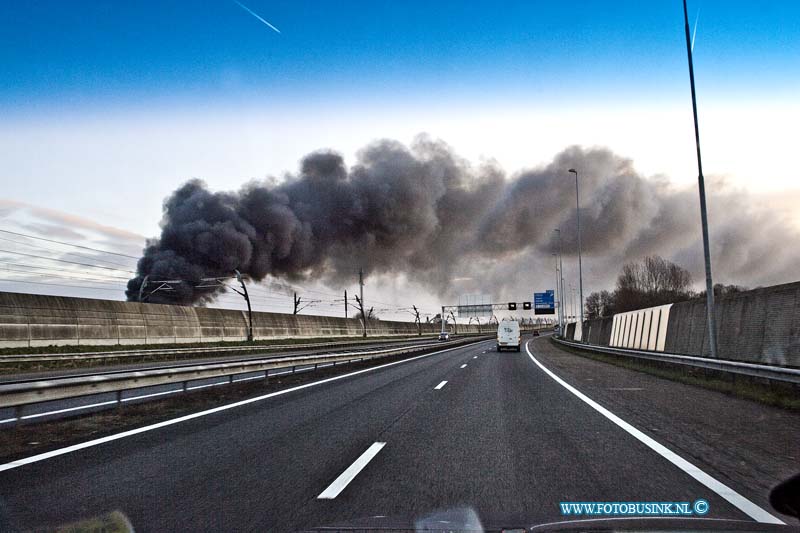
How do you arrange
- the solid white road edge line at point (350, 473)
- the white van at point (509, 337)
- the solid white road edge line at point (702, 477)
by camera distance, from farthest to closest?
the white van at point (509, 337), the solid white road edge line at point (350, 473), the solid white road edge line at point (702, 477)

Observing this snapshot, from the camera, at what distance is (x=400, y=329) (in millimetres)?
95062

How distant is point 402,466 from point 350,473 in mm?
605

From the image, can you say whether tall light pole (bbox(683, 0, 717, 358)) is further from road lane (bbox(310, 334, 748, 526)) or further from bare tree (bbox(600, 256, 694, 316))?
bare tree (bbox(600, 256, 694, 316))

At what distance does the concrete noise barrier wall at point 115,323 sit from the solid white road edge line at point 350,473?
87.3 feet

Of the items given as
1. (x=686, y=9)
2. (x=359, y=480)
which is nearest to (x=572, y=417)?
(x=359, y=480)

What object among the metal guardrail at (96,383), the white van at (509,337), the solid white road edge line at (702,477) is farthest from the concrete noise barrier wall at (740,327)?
the metal guardrail at (96,383)

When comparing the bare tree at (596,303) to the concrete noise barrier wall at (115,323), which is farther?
the bare tree at (596,303)

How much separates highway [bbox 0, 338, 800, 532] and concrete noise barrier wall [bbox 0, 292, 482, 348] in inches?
909

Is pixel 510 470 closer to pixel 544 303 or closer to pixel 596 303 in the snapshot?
pixel 544 303

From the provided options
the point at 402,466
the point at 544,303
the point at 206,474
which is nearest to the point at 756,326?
the point at 402,466

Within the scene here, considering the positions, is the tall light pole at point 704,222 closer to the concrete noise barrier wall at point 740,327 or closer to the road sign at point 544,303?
the concrete noise barrier wall at point 740,327

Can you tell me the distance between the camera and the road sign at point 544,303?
8665 cm

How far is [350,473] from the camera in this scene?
584cm

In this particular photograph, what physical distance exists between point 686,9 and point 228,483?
67.4 feet
